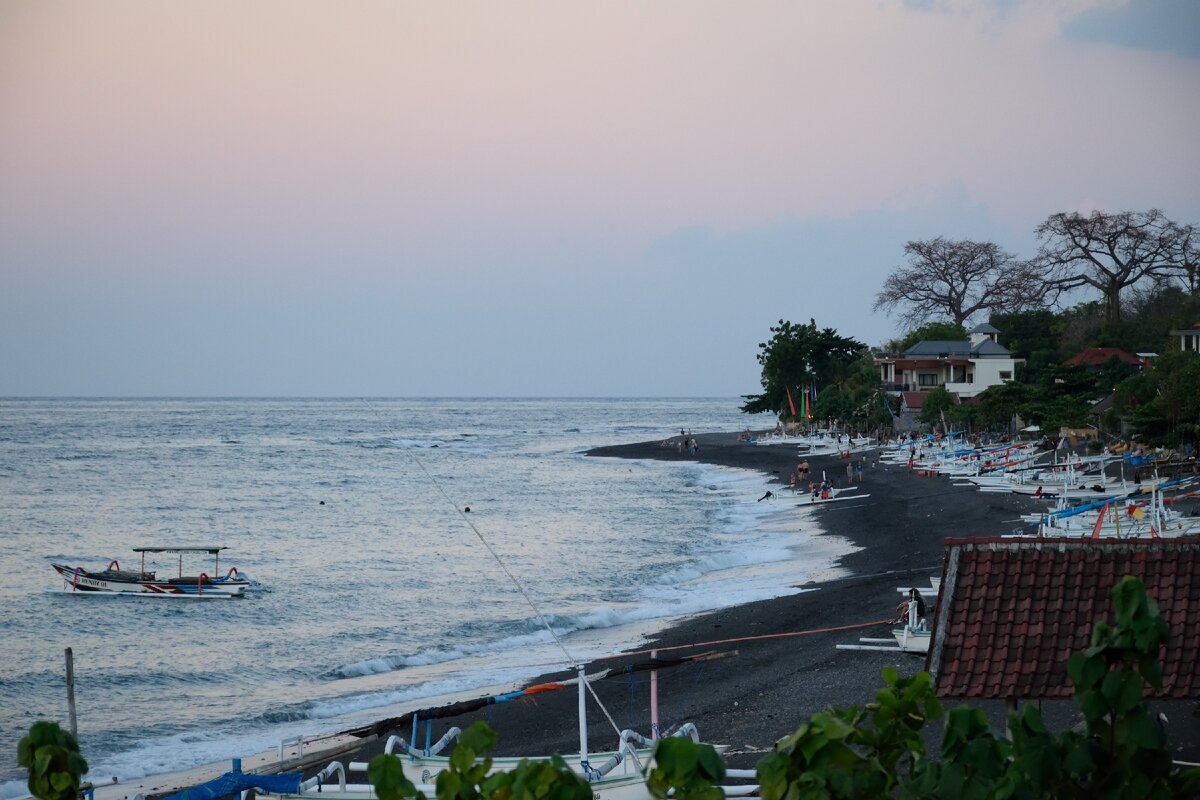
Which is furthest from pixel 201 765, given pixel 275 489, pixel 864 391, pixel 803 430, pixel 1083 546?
pixel 803 430

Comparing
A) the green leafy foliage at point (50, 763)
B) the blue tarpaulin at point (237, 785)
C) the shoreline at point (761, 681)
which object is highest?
the green leafy foliage at point (50, 763)

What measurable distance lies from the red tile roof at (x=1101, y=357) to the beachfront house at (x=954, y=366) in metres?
6.00

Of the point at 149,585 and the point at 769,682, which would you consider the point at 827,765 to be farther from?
the point at 149,585

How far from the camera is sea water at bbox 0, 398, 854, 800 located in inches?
798

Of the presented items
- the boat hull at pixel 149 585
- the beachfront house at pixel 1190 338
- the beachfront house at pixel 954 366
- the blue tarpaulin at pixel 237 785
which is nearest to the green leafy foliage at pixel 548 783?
the blue tarpaulin at pixel 237 785

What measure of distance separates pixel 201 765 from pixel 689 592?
15.1m

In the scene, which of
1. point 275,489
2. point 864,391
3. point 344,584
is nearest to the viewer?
point 344,584

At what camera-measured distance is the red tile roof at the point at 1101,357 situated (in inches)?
2656

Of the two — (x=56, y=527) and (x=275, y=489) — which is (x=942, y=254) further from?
(x=56, y=527)

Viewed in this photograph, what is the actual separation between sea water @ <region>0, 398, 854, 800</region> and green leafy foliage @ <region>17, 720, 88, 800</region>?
26.3ft

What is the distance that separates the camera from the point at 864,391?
8356 centimetres

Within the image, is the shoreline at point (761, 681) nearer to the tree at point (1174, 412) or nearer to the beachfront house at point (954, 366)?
the tree at point (1174, 412)

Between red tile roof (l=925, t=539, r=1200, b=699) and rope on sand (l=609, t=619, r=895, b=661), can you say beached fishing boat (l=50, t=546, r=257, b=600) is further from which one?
red tile roof (l=925, t=539, r=1200, b=699)

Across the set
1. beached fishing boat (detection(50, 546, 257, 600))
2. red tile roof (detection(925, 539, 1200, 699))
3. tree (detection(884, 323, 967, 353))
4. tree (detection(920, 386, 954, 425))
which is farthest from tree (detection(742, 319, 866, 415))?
red tile roof (detection(925, 539, 1200, 699))
